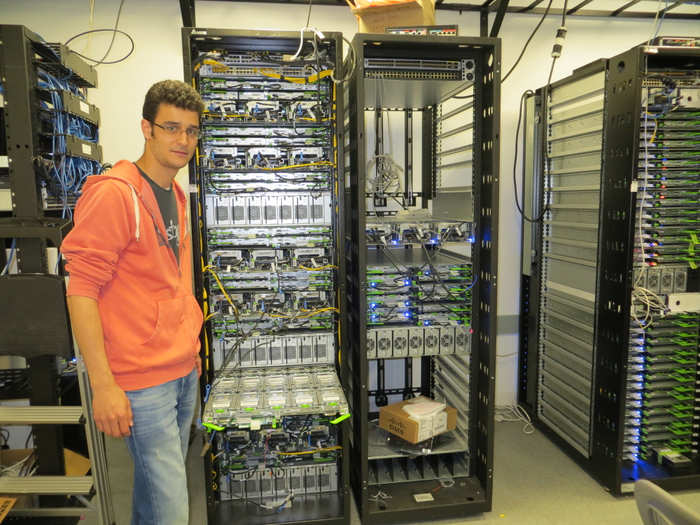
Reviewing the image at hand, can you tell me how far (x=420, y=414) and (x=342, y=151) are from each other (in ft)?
4.76

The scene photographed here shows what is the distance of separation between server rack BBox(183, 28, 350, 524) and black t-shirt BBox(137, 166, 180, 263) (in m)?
0.48

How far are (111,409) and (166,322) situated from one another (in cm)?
30

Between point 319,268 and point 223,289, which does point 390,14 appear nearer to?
point 319,268

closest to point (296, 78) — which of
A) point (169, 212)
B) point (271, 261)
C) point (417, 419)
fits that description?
point (271, 261)

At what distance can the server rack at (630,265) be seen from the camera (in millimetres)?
2365

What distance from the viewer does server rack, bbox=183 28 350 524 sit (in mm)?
2242

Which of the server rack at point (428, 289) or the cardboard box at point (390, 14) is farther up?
the cardboard box at point (390, 14)

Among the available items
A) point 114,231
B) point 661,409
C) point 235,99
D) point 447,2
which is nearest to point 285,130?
point 235,99

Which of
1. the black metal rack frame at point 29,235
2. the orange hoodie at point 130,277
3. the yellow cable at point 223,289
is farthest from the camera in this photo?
the yellow cable at point 223,289

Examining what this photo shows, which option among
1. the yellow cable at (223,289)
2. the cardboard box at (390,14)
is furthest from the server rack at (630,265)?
the yellow cable at (223,289)

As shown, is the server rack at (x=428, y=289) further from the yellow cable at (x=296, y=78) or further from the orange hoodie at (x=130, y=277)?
the orange hoodie at (x=130, y=277)

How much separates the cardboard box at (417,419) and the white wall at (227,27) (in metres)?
1.22

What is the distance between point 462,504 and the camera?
2.31 m

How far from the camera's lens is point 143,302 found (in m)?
1.50
